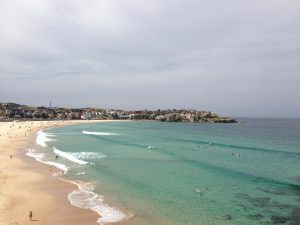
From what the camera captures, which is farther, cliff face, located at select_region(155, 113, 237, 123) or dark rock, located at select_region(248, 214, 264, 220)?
cliff face, located at select_region(155, 113, 237, 123)

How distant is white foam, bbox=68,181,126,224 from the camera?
2148cm

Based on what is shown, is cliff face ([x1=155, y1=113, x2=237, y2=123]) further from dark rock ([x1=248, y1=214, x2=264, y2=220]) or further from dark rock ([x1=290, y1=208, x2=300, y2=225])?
dark rock ([x1=248, y1=214, x2=264, y2=220])

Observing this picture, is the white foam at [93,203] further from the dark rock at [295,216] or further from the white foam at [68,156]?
the white foam at [68,156]

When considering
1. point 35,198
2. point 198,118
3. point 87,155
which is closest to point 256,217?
point 35,198

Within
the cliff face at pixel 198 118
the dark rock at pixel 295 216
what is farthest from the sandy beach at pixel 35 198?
the cliff face at pixel 198 118

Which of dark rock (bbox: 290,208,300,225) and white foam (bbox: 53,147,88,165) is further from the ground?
white foam (bbox: 53,147,88,165)

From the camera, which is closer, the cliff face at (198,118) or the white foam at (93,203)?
the white foam at (93,203)

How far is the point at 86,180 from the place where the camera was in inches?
1248

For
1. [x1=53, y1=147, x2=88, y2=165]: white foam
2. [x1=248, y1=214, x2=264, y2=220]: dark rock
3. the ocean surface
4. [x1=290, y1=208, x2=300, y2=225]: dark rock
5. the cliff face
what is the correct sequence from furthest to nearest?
the cliff face, [x1=53, y1=147, x2=88, y2=165]: white foam, the ocean surface, [x1=248, y1=214, x2=264, y2=220]: dark rock, [x1=290, y1=208, x2=300, y2=225]: dark rock

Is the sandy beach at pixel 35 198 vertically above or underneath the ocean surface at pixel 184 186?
underneath

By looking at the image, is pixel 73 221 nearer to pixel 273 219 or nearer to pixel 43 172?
pixel 273 219

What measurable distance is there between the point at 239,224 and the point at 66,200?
12208mm

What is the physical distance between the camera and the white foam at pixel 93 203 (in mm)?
21475

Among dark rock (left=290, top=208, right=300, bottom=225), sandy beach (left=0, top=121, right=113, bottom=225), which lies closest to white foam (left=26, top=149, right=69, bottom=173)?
sandy beach (left=0, top=121, right=113, bottom=225)
